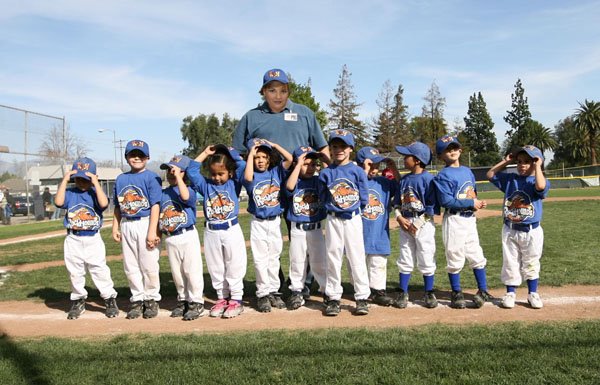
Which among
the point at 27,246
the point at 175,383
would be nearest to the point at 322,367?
the point at 175,383

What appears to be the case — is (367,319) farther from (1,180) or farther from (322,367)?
(1,180)

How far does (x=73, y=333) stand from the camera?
4184 millimetres

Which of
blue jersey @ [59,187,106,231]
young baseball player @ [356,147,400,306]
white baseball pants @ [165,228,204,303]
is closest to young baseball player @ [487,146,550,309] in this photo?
young baseball player @ [356,147,400,306]

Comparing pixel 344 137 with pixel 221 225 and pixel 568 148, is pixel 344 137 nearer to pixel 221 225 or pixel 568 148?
pixel 221 225

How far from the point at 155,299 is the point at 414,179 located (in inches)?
111

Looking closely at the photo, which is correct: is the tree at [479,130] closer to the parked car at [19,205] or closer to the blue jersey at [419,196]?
the parked car at [19,205]

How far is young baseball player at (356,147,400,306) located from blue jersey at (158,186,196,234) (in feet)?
5.57

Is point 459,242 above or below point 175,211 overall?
below

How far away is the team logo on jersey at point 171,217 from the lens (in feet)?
14.9

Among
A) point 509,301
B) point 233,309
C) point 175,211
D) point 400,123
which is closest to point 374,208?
point 509,301

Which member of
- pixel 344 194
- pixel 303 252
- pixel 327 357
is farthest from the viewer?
pixel 303 252

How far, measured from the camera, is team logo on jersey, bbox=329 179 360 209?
4383 millimetres

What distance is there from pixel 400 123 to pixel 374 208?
158 feet

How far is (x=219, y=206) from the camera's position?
14.9 feet
